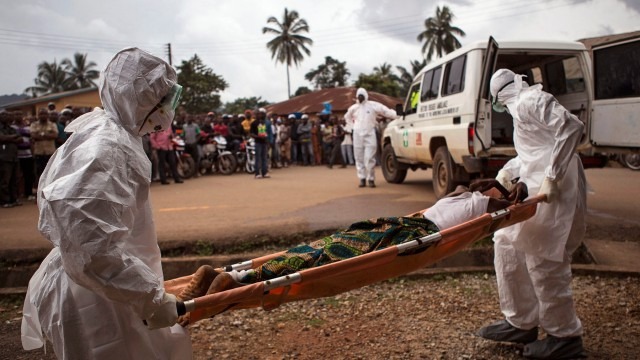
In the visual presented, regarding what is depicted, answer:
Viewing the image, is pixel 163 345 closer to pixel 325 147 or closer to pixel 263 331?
pixel 263 331

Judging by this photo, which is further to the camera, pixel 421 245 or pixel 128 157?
pixel 421 245

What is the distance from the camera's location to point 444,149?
7125mm

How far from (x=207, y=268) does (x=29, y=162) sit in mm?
7760

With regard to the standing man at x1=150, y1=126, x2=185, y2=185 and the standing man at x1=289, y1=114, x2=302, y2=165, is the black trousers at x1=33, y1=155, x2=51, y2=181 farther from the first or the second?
the standing man at x1=289, y1=114, x2=302, y2=165

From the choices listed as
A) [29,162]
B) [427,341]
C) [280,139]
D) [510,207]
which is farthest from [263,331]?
[280,139]

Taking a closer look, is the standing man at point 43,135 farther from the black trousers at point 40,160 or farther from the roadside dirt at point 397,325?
the roadside dirt at point 397,325

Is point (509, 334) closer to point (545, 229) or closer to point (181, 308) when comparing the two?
point (545, 229)

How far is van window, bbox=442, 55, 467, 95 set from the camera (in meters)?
6.56

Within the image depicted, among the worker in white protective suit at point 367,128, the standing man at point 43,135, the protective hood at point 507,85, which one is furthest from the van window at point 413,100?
the standing man at point 43,135

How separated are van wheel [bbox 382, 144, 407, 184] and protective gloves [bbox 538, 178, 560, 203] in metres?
6.97

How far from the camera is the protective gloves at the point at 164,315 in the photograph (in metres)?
1.66

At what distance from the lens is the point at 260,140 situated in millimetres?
11711

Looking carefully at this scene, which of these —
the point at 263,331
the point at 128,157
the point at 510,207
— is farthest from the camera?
the point at 263,331

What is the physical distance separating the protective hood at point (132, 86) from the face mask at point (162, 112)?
0.05 m
